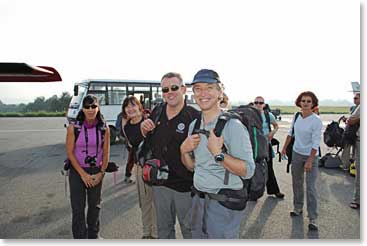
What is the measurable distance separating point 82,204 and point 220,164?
1.62 metres

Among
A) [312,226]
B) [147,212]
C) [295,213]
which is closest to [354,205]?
[295,213]

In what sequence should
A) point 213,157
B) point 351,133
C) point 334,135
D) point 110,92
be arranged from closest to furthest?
point 213,157
point 351,133
point 334,135
point 110,92

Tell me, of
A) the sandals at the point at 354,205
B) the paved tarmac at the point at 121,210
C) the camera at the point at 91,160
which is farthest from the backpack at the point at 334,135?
the camera at the point at 91,160

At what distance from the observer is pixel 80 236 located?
2869 mm

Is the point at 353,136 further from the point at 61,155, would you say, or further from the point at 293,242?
the point at 61,155

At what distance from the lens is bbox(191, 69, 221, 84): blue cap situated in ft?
6.16

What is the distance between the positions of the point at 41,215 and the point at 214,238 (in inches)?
115

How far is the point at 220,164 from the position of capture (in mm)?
1815

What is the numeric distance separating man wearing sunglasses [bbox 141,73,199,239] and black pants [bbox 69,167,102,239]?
2.32 ft

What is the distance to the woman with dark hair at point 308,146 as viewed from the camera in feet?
11.1

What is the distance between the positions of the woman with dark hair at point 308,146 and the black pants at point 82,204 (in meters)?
2.36

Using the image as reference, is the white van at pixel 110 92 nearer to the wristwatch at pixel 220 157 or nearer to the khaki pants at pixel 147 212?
the khaki pants at pixel 147 212

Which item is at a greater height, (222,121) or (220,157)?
(222,121)

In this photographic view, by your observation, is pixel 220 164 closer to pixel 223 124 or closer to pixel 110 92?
pixel 223 124
